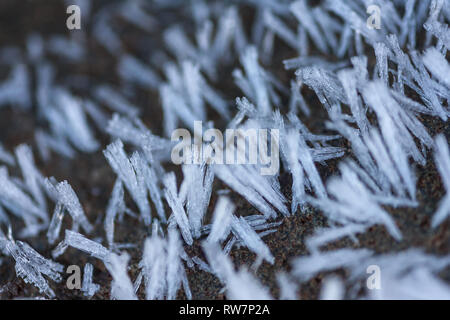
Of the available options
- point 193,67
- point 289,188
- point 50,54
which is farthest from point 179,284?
point 50,54

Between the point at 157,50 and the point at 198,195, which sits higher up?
the point at 157,50

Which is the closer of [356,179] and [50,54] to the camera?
[356,179]

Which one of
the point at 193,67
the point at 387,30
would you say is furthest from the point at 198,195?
the point at 387,30

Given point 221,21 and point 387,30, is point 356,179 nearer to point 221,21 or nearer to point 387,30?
point 387,30
